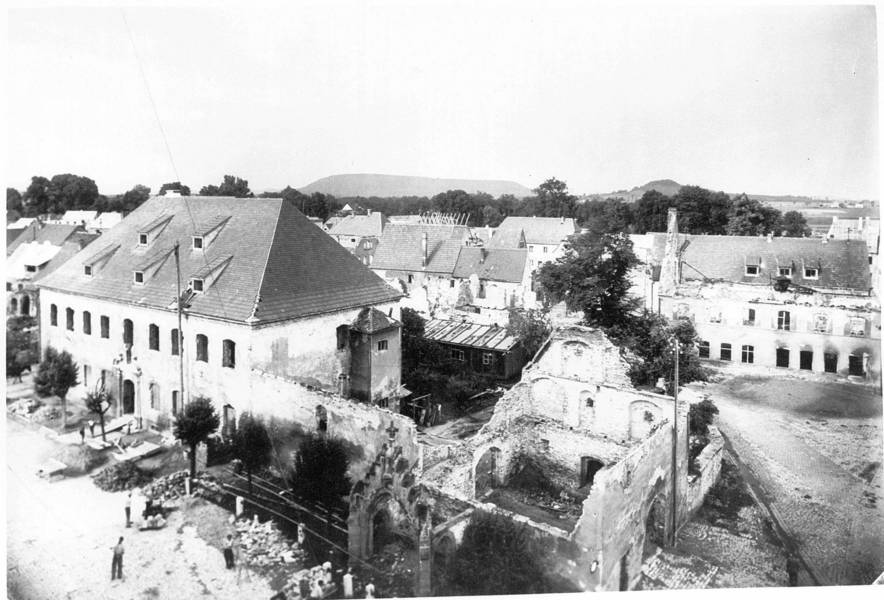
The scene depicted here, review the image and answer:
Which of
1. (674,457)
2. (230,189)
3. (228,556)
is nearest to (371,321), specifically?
(230,189)

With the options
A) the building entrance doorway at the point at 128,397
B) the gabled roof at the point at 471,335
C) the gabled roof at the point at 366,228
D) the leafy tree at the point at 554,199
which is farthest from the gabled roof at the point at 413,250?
the building entrance doorway at the point at 128,397

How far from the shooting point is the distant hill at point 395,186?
11844 mm

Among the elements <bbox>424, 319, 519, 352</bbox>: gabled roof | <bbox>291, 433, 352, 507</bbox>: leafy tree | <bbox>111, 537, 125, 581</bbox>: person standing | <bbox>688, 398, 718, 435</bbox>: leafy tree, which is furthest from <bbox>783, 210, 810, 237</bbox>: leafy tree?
<bbox>111, 537, 125, 581</bbox>: person standing

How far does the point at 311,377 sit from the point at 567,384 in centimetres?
571

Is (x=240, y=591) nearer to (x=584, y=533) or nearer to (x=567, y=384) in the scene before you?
(x=584, y=533)

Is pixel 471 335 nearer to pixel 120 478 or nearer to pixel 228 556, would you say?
pixel 120 478

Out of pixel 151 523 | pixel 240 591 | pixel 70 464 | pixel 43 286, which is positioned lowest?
pixel 240 591

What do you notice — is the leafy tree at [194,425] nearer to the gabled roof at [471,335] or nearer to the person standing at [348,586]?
the person standing at [348,586]

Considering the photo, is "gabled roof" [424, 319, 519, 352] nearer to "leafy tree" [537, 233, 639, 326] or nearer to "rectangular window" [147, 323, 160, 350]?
"leafy tree" [537, 233, 639, 326]

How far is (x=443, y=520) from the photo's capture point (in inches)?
368

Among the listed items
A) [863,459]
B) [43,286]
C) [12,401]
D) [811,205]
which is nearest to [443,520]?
[12,401]

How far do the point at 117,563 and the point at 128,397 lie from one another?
4.63 metres

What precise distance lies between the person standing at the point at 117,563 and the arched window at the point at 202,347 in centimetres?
450

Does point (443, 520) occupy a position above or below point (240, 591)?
above
